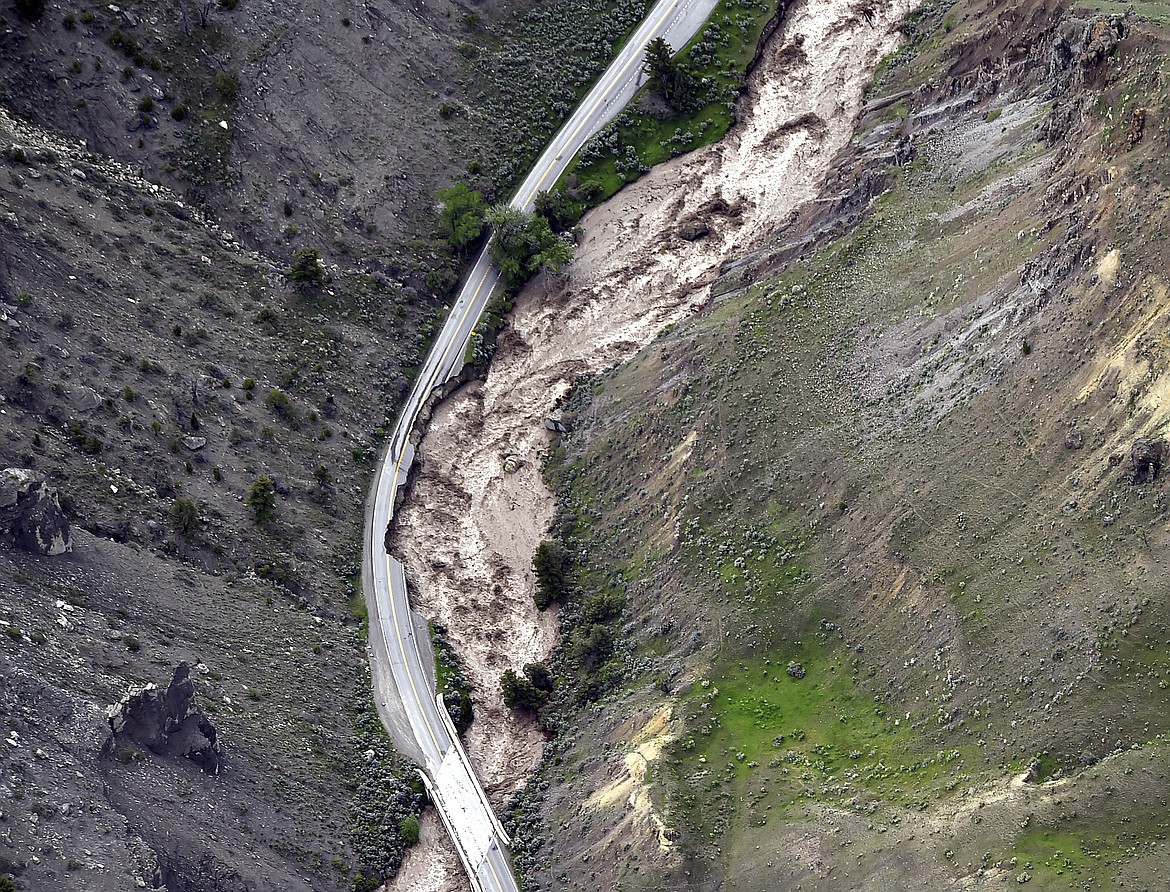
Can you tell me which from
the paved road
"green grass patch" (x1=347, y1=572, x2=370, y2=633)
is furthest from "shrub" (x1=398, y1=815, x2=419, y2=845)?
"green grass patch" (x1=347, y1=572, x2=370, y2=633)

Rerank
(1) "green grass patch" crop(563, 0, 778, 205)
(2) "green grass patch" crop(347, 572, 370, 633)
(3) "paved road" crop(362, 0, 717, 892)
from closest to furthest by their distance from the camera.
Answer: (3) "paved road" crop(362, 0, 717, 892) < (2) "green grass patch" crop(347, 572, 370, 633) < (1) "green grass patch" crop(563, 0, 778, 205)

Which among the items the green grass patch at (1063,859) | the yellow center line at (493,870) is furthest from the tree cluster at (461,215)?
the green grass patch at (1063,859)

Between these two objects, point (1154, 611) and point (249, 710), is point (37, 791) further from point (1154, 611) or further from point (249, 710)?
point (1154, 611)

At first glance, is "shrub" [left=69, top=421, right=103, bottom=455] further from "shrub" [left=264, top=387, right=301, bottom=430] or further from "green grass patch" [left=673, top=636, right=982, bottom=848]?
"green grass patch" [left=673, top=636, right=982, bottom=848]

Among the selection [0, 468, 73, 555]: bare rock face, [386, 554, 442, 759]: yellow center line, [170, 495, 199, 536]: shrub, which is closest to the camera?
[0, 468, 73, 555]: bare rock face

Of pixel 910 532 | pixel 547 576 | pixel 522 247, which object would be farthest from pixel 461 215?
pixel 910 532

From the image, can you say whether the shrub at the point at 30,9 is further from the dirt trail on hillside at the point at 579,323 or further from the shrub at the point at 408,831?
the shrub at the point at 408,831

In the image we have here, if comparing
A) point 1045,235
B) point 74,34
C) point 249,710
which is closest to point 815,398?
point 1045,235
